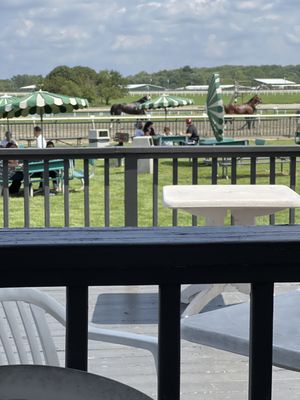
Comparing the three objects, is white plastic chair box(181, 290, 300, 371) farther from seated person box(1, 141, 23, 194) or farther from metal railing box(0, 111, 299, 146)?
metal railing box(0, 111, 299, 146)

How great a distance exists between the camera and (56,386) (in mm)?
1219

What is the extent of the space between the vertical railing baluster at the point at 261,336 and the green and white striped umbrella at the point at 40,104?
630 inches

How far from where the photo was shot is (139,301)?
16.8 ft

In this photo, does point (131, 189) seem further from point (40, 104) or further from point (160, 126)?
point (160, 126)

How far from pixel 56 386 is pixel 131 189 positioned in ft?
14.7

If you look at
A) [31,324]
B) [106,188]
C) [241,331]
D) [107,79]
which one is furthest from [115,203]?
[107,79]

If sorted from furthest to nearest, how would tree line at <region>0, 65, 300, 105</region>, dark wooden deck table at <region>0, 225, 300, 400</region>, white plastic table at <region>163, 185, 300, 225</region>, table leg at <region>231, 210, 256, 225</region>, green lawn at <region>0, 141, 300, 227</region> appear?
tree line at <region>0, 65, 300, 105</region> < green lawn at <region>0, 141, 300, 227</region> < table leg at <region>231, 210, 256, 225</region> < white plastic table at <region>163, 185, 300, 225</region> < dark wooden deck table at <region>0, 225, 300, 400</region>

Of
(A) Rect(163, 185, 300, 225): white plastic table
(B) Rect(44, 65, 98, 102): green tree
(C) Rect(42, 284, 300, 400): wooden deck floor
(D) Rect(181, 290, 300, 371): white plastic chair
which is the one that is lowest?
(C) Rect(42, 284, 300, 400): wooden deck floor

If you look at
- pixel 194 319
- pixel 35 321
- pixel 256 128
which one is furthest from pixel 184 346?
pixel 256 128

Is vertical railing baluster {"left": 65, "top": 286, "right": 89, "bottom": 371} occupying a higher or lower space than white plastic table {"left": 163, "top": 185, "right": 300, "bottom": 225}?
higher

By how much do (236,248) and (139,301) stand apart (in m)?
3.78

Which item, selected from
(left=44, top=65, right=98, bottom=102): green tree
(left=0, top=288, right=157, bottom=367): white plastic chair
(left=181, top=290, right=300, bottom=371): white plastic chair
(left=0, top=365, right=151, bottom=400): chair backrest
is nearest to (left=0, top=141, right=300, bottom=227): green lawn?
(left=0, top=288, right=157, bottom=367): white plastic chair

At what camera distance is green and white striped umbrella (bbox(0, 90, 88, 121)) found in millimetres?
17250

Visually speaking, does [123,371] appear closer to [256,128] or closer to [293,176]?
[293,176]
